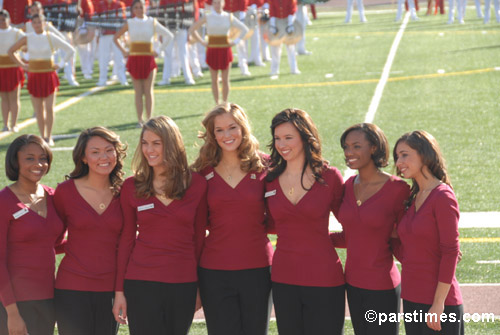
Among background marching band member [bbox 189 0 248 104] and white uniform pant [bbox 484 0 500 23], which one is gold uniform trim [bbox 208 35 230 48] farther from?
white uniform pant [bbox 484 0 500 23]

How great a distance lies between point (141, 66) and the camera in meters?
12.4

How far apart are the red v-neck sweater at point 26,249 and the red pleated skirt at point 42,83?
7.21m

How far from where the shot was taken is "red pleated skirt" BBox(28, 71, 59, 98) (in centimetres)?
1125

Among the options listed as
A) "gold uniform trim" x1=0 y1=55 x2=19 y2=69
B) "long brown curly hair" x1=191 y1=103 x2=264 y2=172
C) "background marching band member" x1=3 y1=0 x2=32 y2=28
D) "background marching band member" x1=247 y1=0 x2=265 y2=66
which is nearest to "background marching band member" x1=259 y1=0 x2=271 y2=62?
"background marching band member" x1=247 y1=0 x2=265 y2=66

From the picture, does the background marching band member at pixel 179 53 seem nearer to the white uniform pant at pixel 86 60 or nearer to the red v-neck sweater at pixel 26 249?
the white uniform pant at pixel 86 60

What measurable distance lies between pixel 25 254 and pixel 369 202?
5.41 ft

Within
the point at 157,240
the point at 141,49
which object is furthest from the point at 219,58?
the point at 157,240

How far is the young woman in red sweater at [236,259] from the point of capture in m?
4.30

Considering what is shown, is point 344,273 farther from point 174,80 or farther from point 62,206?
point 174,80

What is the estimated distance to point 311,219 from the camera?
13.9ft

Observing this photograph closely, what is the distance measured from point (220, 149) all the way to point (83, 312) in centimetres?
105

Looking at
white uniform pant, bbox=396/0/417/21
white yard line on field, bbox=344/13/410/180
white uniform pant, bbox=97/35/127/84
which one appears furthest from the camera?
white uniform pant, bbox=396/0/417/21

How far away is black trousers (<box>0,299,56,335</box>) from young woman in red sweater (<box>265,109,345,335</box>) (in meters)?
1.08

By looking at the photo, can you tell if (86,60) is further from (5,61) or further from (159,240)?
(159,240)
